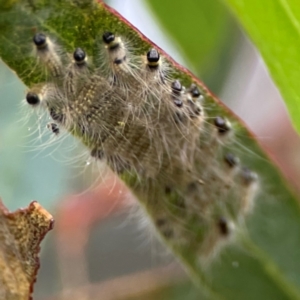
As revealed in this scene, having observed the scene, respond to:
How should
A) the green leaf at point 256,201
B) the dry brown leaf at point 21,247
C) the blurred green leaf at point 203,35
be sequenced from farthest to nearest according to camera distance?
1. the blurred green leaf at point 203,35
2. the green leaf at point 256,201
3. the dry brown leaf at point 21,247

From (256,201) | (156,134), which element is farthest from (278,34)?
(256,201)

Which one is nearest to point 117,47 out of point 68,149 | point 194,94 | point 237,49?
point 194,94

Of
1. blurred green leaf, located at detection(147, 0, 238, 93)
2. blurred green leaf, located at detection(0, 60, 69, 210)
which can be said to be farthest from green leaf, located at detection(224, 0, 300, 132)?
blurred green leaf, located at detection(147, 0, 238, 93)

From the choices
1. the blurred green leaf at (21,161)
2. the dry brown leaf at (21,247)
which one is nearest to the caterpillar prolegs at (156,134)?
the blurred green leaf at (21,161)

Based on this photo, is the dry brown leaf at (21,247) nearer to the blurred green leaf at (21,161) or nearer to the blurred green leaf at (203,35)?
the blurred green leaf at (21,161)

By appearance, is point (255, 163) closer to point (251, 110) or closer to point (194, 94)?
point (194, 94)
